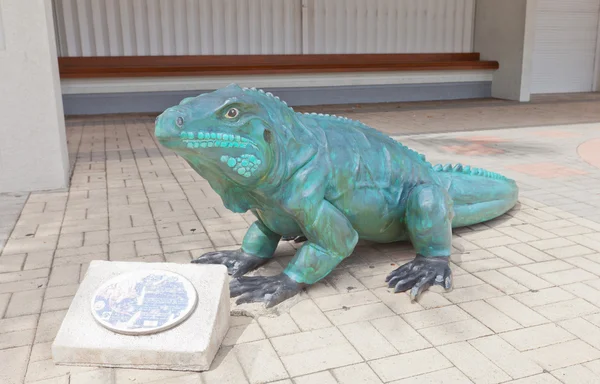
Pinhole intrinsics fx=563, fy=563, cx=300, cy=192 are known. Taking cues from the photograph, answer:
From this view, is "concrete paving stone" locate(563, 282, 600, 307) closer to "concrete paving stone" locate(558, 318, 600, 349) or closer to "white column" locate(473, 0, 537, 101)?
"concrete paving stone" locate(558, 318, 600, 349)

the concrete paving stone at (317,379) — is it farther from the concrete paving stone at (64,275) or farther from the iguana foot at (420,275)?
the concrete paving stone at (64,275)

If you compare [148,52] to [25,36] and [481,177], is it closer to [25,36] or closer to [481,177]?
[25,36]

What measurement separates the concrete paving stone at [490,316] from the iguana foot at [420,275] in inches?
8.1

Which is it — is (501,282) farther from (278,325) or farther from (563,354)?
(278,325)

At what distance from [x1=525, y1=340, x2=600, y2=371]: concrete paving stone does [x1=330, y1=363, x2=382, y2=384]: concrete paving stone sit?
72 cm

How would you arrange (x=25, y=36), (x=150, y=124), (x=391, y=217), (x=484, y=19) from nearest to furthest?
1. (x=391, y=217)
2. (x=25, y=36)
3. (x=150, y=124)
4. (x=484, y=19)

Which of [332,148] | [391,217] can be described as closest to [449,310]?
[391,217]

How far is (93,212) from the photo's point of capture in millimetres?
4809

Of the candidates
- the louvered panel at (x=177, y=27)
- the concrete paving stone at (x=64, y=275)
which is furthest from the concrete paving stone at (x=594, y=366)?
the louvered panel at (x=177, y=27)

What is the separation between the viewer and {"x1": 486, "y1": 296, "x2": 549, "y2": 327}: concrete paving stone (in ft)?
9.21

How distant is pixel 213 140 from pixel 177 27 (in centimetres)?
995

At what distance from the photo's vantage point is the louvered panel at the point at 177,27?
1116 centimetres

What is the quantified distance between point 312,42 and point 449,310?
10623 mm

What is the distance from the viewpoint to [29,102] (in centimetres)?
542
